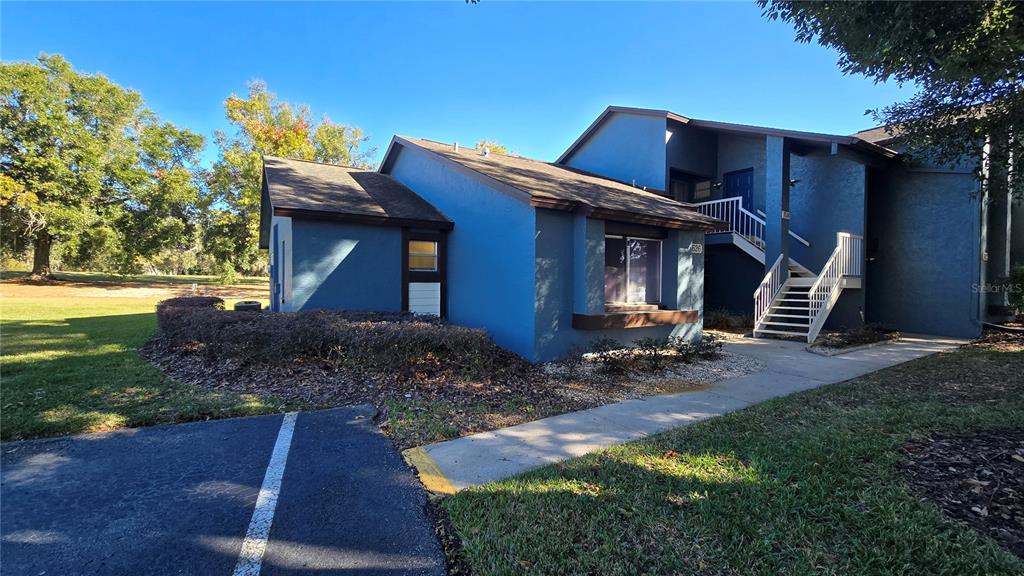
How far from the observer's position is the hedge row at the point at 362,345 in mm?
6742

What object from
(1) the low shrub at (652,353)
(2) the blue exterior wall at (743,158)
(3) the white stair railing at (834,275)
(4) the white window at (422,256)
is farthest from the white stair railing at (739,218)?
(4) the white window at (422,256)

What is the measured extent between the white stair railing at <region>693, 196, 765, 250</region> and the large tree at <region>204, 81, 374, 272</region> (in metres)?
27.2

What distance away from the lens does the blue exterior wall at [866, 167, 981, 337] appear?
37.6ft

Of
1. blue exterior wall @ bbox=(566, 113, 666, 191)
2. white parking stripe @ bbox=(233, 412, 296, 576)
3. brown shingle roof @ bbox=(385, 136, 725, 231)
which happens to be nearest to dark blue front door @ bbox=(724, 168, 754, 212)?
blue exterior wall @ bbox=(566, 113, 666, 191)

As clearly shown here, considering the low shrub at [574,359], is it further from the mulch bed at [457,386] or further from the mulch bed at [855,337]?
the mulch bed at [855,337]

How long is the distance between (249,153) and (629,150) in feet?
93.3

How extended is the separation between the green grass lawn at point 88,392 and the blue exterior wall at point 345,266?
3325mm

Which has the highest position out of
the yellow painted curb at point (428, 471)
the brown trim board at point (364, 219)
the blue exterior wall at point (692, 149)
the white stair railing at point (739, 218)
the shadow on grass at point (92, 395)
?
the blue exterior wall at point (692, 149)

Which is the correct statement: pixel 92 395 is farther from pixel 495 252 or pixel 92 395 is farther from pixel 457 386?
pixel 495 252

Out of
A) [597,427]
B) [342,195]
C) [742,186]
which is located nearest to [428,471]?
[597,427]

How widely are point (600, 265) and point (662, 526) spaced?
568 cm

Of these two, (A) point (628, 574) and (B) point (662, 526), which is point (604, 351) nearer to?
(B) point (662, 526)

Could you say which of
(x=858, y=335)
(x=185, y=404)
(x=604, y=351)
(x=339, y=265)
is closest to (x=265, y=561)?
(x=185, y=404)

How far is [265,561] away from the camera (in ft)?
8.85
